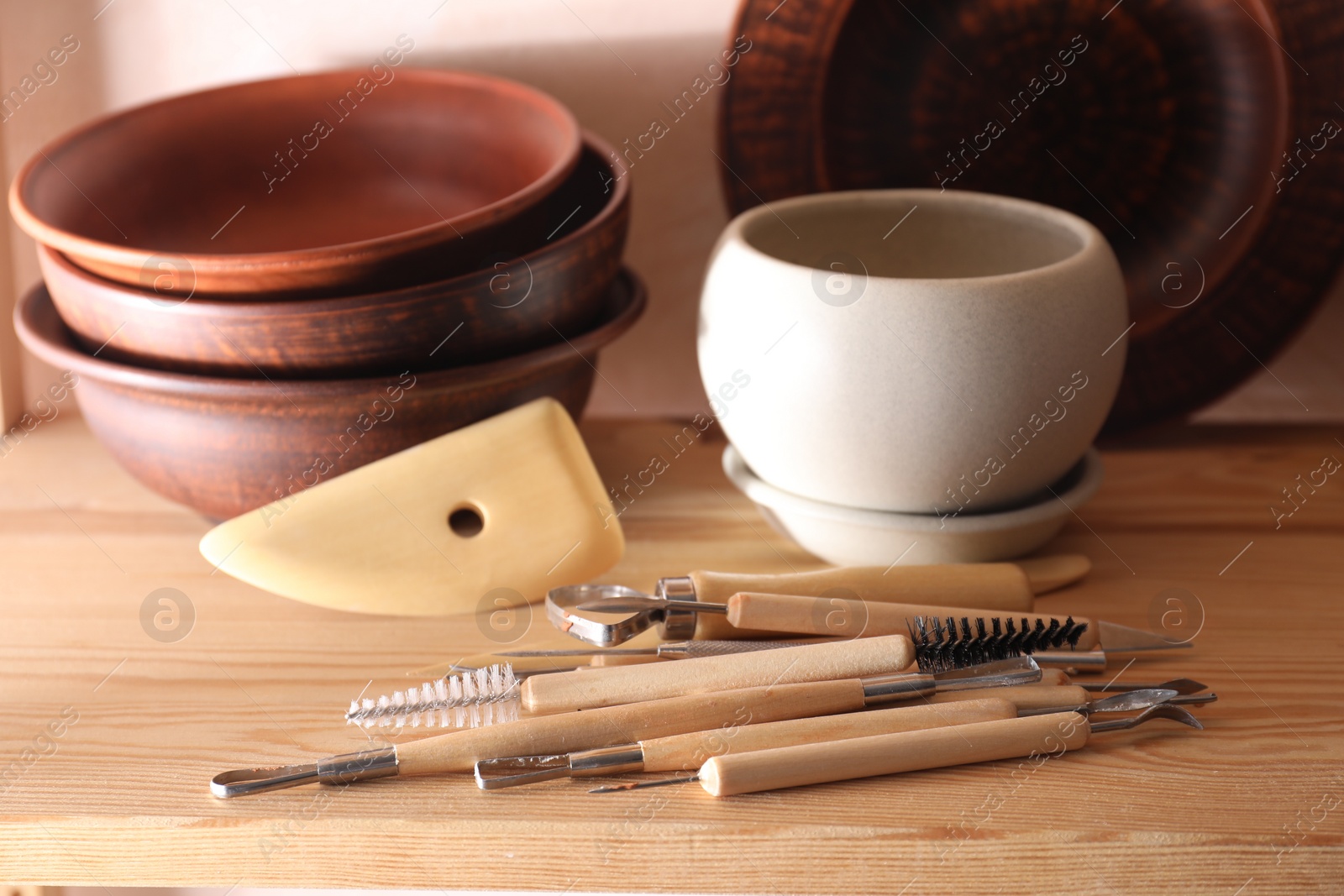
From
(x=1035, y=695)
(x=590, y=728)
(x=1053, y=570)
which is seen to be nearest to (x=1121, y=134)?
(x=1053, y=570)

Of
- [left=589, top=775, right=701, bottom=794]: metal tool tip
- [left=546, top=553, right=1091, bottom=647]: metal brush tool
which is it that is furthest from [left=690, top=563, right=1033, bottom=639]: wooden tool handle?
[left=589, top=775, right=701, bottom=794]: metal tool tip

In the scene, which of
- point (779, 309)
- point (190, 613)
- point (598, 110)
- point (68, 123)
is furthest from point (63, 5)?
point (779, 309)

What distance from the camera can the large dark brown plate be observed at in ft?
2.08

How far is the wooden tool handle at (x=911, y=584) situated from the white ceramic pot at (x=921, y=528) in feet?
0.06

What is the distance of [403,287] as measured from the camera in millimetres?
512

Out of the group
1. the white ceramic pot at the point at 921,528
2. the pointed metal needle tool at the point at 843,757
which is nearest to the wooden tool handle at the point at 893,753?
the pointed metal needle tool at the point at 843,757

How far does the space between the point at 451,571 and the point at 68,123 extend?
0.49 metres

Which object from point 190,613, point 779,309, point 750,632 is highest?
point 779,309

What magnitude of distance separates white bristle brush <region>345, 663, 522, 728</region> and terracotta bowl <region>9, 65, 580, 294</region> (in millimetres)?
303

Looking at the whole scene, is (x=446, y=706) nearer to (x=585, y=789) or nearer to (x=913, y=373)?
(x=585, y=789)

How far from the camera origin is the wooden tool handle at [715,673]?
41 centimetres

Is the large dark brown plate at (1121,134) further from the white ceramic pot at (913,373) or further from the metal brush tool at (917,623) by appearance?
the metal brush tool at (917,623)

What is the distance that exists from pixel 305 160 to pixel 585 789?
1.62ft

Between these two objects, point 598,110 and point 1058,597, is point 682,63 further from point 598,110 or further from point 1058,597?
point 1058,597
